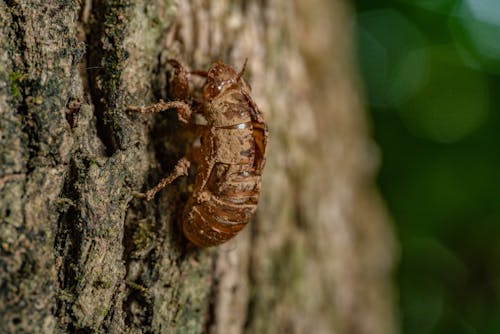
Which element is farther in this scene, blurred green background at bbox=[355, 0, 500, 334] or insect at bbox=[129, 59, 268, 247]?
blurred green background at bbox=[355, 0, 500, 334]

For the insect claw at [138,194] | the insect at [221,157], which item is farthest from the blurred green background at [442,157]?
the insect claw at [138,194]

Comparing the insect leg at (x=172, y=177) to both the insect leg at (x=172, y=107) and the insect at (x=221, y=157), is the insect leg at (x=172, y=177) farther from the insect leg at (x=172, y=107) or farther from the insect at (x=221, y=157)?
→ the insect leg at (x=172, y=107)

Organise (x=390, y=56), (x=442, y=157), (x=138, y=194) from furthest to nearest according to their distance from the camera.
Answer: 1. (x=390, y=56)
2. (x=442, y=157)
3. (x=138, y=194)

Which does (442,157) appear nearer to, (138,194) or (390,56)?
(390,56)

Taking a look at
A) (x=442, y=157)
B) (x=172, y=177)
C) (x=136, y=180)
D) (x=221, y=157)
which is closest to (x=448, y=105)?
(x=442, y=157)

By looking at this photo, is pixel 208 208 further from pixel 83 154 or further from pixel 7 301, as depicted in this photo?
pixel 7 301

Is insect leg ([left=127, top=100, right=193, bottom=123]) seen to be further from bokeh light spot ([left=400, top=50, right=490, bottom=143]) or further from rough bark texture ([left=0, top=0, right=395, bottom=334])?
bokeh light spot ([left=400, top=50, right=490, bottom=143])

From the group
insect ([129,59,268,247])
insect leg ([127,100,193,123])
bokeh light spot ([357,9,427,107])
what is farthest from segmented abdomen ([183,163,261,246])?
bokeh light spot ([357,9,427,107])

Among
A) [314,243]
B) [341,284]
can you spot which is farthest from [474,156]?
[314,243]

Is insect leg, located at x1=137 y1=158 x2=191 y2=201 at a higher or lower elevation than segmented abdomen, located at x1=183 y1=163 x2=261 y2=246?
higher
